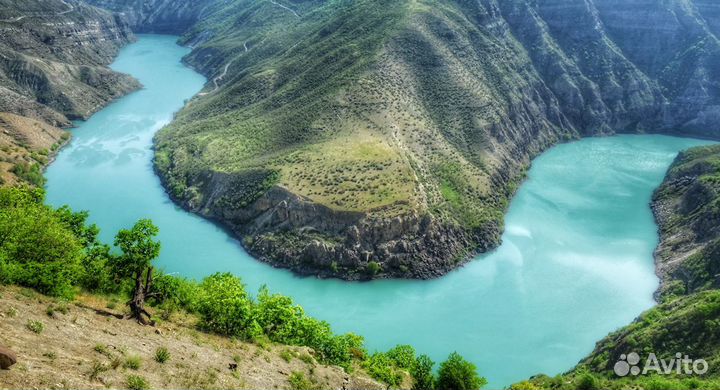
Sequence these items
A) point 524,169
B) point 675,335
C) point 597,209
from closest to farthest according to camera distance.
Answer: point 675,335, point 597,209, point 524,169

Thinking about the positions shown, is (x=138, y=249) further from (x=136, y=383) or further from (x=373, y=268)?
(x=373, y=268)

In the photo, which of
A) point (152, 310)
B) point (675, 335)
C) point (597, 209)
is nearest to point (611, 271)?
point (597, 209)

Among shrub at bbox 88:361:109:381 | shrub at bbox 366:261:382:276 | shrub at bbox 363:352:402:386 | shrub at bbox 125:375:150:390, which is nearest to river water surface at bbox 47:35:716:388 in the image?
shrub at bbox 366:261:382:276

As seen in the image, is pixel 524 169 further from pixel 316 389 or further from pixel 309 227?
pixel 316 389

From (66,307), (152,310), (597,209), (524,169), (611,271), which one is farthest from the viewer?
(524,169)

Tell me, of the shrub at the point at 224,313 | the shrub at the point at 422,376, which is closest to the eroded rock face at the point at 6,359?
the shrub at the point at 224,313

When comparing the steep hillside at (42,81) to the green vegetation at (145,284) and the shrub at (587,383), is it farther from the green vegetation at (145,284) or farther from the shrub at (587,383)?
the shrub at (587,383)
